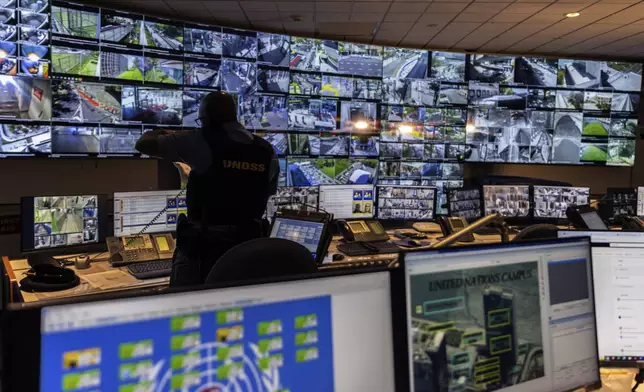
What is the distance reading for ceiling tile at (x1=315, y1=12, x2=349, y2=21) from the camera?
171 inches

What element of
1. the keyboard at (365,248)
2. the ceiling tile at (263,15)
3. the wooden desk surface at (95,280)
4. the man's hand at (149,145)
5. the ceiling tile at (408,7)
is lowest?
the wooden desk surface at (95,280)

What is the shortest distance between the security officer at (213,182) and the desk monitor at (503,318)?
160cm

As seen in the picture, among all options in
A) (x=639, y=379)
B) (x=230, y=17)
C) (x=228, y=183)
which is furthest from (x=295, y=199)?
(x=639, y=379)

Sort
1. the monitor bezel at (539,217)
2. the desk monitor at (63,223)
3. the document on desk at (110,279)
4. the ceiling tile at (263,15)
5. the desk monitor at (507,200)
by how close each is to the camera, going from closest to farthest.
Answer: the document on desk at (110,279) → the desk monitor at (63,223) → the desk monitor at (507,200) → the monitor bezel at (539,217) → the ceiling tile at (263,15)

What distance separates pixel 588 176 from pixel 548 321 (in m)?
6.06

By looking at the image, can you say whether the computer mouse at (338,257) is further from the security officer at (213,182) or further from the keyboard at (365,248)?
the security officer at (213,182)

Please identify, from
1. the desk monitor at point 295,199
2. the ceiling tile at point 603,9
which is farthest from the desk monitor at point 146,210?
the ceiling tile at point 603,9

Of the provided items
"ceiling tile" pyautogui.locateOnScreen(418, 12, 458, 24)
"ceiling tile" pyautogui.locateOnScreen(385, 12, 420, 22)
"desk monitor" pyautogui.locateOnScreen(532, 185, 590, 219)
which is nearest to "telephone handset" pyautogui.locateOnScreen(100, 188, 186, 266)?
"ceiling tile" pyautogui.locateOnScreen(385, 12, 420, 22)

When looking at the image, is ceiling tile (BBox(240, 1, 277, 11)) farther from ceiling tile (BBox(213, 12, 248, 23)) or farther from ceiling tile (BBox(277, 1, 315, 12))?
ceiling tile (BBox(213, 12, 248, 23))

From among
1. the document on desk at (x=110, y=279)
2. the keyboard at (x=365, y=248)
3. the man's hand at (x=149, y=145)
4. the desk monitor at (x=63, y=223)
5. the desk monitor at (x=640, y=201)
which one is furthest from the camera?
the desk monitor at (x=640, y=201)

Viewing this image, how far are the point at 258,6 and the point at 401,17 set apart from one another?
A: 1312 mm

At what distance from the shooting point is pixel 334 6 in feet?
13.5

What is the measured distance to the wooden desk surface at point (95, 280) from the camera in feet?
7.40

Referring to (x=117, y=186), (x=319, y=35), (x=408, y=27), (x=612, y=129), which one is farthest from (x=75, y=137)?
(x=612, y=129)
